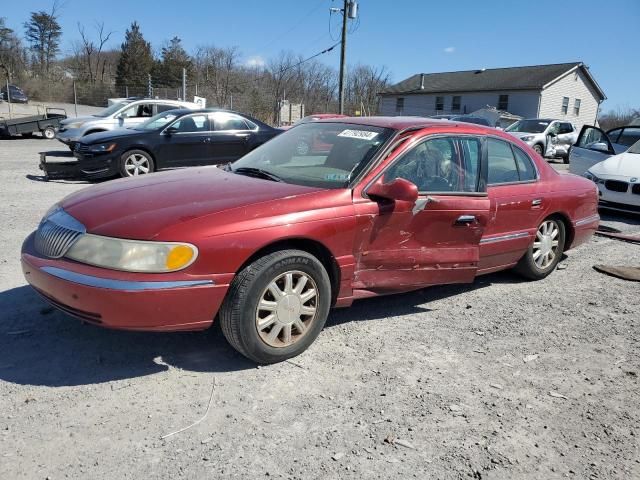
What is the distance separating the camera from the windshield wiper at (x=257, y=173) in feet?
12.5

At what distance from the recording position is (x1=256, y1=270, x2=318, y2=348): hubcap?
315cm

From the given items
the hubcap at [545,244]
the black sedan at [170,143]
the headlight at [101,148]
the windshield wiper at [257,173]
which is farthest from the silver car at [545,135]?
the windshield wiper at [257,173]

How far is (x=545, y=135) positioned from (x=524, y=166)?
15841 millimetres

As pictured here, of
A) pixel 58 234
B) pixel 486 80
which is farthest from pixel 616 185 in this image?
pixel 486 80

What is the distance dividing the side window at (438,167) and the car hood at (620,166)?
5.40 m

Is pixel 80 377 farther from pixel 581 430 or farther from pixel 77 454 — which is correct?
pixel 581 430

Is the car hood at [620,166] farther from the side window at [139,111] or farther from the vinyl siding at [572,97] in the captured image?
the vinyl siding at [572,97]

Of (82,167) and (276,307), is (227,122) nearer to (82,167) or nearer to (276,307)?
(82,167)

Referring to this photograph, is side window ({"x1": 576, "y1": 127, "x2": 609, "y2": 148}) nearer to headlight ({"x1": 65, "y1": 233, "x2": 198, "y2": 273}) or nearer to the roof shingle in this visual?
headlight ({"x1": 65, "y1": 233, "x2": 198, "y2": 273})

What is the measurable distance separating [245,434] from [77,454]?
2.52 ft

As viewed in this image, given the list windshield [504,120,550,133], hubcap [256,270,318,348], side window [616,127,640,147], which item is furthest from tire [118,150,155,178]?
windshield [504,120,550,133]

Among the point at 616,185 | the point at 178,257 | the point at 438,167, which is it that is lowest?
the point at 178,257

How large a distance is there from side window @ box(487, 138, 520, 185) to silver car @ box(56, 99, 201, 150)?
9.92 m

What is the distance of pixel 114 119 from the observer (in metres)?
13.9
